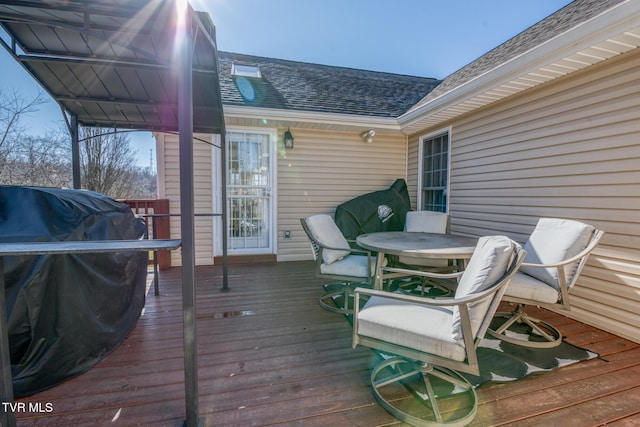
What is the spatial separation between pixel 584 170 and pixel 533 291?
5.05 ft

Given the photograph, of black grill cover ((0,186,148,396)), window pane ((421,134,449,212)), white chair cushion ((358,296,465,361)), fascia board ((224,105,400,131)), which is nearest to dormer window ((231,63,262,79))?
fascia board ((224,105,400,131))

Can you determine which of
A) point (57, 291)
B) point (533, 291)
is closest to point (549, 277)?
point (533, 291)

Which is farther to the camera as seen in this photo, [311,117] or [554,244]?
[311,117]

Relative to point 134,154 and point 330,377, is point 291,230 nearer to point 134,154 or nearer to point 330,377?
point 330,377

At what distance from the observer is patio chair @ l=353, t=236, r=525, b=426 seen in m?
1.40

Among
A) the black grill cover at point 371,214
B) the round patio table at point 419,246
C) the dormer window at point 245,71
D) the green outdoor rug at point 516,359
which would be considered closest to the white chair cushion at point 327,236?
the round patio table at point 419,246

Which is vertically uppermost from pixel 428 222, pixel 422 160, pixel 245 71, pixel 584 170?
pixel 245 71

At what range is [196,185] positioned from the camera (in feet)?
16.0

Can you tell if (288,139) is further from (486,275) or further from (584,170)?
(486,275)

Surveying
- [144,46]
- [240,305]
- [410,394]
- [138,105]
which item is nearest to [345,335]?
[410,394]

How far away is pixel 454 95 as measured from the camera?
12.6 feet

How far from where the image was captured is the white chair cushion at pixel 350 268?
282 centimetres

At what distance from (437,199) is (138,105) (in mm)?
4786

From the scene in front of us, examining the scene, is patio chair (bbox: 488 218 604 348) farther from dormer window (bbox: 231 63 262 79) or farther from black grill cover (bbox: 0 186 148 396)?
dormer window (bbox: 231 63 262 79)
